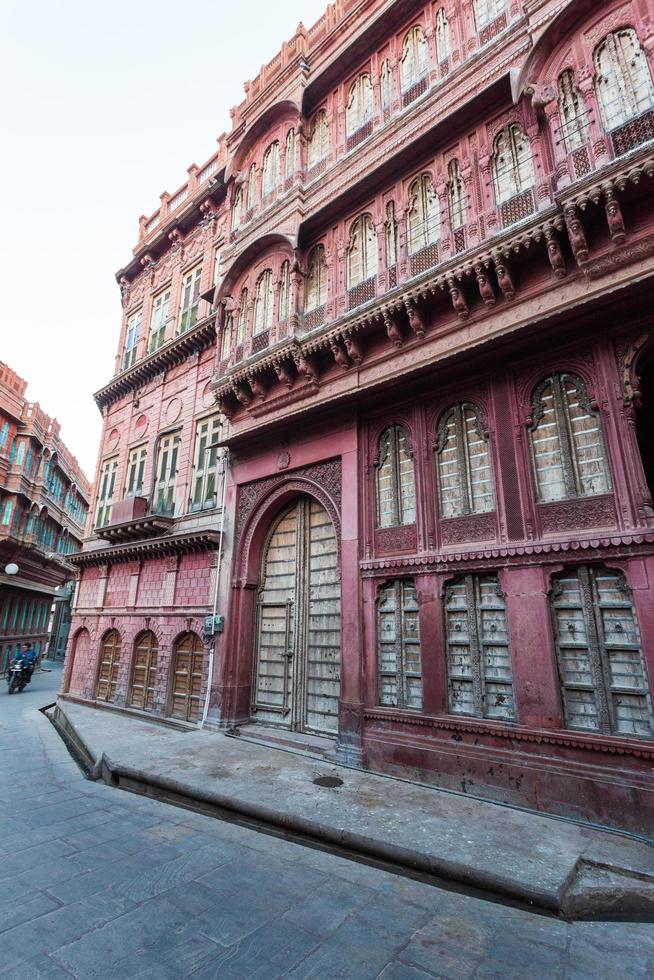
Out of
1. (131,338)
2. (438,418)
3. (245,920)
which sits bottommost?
(245,920)

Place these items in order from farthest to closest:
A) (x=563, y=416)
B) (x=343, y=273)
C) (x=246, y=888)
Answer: (x=343, y=273) < (x=563, y=416) < (x=246, y=888)

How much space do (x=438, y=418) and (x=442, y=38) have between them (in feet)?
25.8

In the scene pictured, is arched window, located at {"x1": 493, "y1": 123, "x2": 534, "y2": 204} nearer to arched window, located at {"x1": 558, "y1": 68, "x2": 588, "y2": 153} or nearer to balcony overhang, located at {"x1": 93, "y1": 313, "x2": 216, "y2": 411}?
arched window, located at {"x1": 558, "y1": 68, "x2": 588, "y2": 153}

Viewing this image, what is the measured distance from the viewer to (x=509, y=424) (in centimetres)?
748

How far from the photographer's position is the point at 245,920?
386cm

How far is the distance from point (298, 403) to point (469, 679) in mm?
6364

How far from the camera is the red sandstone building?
6324 mm

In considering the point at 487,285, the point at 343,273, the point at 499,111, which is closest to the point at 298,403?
the point at 343,273

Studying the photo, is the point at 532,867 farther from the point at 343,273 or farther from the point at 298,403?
the point at 343,273

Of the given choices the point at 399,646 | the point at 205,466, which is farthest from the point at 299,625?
the point at 205,466

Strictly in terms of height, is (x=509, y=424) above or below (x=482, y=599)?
above

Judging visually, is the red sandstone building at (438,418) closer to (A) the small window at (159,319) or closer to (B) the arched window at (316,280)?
(B) the arched window at (316,280)

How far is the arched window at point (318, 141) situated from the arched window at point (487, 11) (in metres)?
3.85

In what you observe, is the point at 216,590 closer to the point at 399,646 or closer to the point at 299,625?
the point at 299,625
